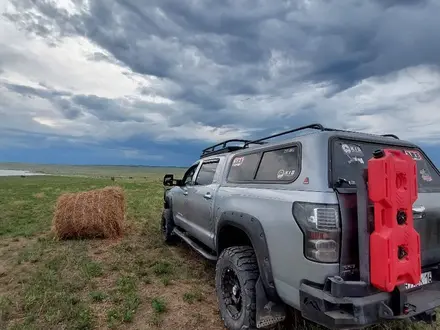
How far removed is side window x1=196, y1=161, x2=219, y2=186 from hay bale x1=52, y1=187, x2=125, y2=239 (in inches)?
129

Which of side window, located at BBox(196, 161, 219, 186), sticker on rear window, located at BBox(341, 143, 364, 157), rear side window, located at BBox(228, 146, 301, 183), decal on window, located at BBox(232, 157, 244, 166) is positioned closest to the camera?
sticker on rear window, located at BBox(341, 143, 364, 157)

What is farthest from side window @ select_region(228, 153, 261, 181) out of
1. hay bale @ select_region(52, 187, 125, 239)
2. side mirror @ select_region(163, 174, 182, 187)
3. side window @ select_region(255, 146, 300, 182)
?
hay bale @ select_region(52, 187, 125, 239)

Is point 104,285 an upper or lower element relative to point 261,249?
lower

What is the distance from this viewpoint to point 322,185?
8.85 ft

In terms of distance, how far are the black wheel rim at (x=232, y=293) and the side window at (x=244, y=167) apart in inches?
43.2

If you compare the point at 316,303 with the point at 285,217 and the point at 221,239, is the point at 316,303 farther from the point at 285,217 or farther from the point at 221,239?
the point at 221,239

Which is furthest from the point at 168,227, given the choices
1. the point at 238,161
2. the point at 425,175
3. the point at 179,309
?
the point at 425,175

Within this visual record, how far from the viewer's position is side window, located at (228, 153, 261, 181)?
3.89m

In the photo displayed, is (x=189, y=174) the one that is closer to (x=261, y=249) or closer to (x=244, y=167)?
(x=244, y=167)

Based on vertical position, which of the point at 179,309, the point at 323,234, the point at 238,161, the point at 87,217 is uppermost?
the point at 238,161

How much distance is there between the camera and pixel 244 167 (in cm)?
412

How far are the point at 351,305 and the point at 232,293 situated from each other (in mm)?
1520

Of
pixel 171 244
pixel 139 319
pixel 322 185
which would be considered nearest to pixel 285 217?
pixel 322 185

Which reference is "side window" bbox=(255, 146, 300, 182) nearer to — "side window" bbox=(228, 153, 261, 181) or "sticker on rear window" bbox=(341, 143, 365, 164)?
"side window" bbox=(228, 153, 261, 181)
